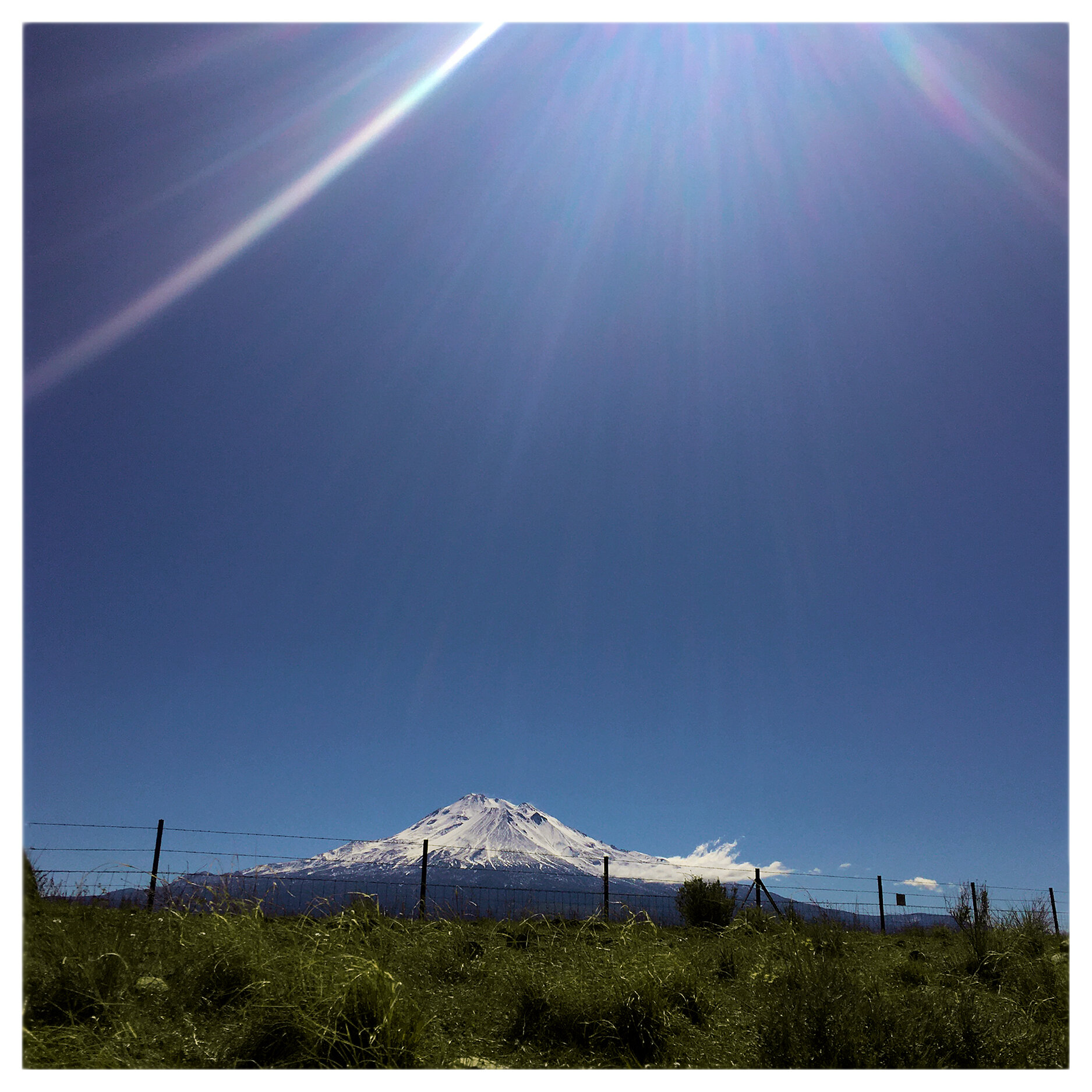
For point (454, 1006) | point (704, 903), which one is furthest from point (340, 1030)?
point (704, 903)

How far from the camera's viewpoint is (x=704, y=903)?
49.5 feet

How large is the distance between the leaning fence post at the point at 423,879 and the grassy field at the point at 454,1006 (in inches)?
160

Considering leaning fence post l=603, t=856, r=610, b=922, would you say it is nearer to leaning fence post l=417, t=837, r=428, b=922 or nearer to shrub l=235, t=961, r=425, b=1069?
leaning fence post l=417, t=837, r=428, b=922

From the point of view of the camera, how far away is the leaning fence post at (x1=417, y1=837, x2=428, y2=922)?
36.9ft

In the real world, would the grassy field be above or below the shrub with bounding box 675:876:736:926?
above

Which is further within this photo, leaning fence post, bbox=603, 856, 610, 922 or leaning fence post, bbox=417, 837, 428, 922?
leaning fence post, bbox=603, 856, 610, 922

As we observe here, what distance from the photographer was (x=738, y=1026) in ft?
18.0

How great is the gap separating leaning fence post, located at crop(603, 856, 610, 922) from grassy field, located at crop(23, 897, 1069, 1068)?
7.39 m

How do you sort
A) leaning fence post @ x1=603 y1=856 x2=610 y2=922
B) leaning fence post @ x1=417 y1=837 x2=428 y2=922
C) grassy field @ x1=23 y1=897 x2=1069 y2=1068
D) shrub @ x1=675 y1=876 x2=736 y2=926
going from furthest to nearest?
shrub @ x1=675 y1=876 x2=736 y2=926 < leaning fence post @ x1=603 y1=856 x2=610 y2=922 < leaning fence post @ x1=417 y1=837 x2=428 y2=922 < grassy field @ x1=23 y1=897 x2=1069 y2=1068

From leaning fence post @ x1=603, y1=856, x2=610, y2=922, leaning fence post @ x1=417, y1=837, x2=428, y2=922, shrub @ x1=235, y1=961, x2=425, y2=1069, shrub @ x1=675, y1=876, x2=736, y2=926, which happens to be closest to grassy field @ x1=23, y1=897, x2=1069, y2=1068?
shrub @ x1=235, y1=961, x2=425, y2=1069

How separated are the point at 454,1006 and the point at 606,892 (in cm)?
983
